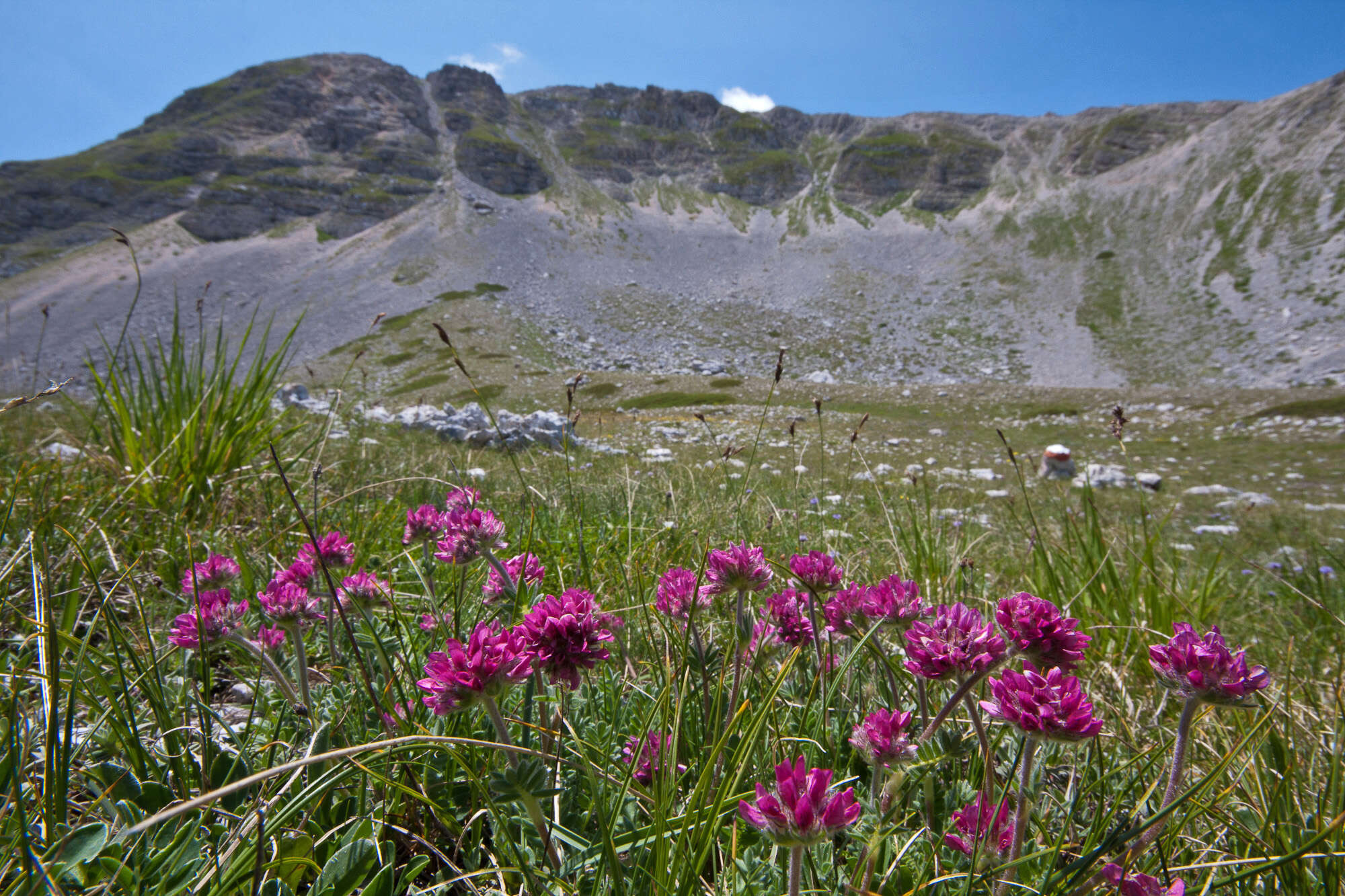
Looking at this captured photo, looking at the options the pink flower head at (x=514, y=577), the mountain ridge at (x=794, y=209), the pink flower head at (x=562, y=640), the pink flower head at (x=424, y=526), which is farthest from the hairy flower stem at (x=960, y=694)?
the mountain ridge at (x=794, y=209)

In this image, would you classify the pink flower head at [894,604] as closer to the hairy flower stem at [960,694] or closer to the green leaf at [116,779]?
the hairy flower stem at [960,694]

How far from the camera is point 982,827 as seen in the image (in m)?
1.17

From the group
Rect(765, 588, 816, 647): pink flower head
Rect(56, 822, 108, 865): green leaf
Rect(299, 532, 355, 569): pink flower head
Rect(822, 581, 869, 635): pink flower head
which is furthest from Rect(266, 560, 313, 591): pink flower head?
Rect(822, 581, 869, 635): pink flower head

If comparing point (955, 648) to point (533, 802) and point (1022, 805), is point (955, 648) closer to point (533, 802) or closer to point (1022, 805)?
point (1022, 805)

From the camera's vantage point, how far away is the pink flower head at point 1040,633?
48.6 inches

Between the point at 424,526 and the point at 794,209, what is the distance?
11041 centimetres

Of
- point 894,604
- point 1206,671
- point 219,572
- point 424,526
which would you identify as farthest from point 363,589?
point 1206,671

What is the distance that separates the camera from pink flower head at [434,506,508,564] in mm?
1627

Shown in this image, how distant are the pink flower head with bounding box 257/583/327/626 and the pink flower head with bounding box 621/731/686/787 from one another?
1.03m

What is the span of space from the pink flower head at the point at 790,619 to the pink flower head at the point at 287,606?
4.64 ft

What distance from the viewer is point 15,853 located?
3.64ft

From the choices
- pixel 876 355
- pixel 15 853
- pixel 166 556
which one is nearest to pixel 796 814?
pixel 15 853

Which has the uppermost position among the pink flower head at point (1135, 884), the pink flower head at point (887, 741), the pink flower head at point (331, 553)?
the pink flower head at point (331, 553)

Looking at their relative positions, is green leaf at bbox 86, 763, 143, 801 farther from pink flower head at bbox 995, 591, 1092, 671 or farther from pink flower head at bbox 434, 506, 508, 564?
pink flower head at bbox 995, 591, 1092, 671
